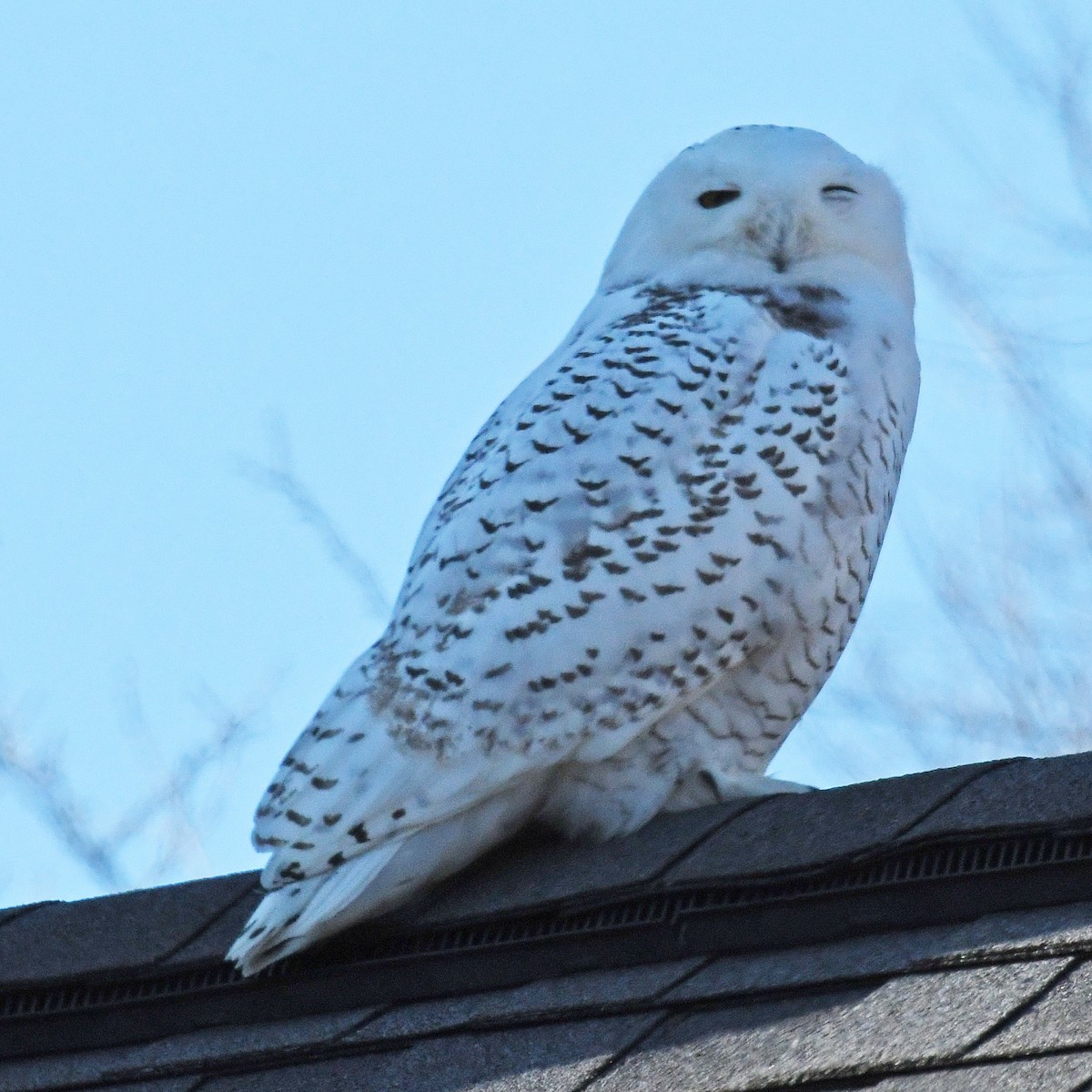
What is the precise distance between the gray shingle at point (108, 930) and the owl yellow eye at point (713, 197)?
147 cm

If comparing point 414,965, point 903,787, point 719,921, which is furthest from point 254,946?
point 903,787

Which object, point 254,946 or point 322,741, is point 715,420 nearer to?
point 322,741

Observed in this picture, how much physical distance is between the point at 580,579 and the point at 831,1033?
118cm

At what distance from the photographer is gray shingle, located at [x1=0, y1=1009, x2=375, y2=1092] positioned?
100 inches

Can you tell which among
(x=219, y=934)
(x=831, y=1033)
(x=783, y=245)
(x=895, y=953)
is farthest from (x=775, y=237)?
(x=831, y=1033)

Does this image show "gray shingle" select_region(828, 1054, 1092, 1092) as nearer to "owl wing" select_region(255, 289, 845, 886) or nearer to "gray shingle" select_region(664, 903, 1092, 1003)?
"gray shingle" select_region(664, 903, 1092, 1003)

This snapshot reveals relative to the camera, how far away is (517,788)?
2.99m

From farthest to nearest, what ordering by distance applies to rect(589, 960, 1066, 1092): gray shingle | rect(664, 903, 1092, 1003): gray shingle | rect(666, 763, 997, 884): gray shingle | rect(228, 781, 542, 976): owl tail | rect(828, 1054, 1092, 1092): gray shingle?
1. rect(228, 781, 542, 976): owl tail
2. rect(666, 763, 997, 884): gray shingle
3. rect(664, 903, 1092, 1003): gray shingle
4. rect(589, 960, 1066, 1092): gray shingle
5. rect(828, 1054, 1092, 1092): gray shingle

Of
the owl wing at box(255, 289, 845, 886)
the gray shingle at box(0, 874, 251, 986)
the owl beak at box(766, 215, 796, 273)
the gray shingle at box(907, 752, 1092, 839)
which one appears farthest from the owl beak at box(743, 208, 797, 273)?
the gray shingle at box(907, 752, 1092, 839)

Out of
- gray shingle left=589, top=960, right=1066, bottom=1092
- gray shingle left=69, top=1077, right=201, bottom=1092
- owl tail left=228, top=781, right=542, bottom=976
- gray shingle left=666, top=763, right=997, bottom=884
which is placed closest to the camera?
gray shingle left=589, top=960, right=1066, bottom=1092

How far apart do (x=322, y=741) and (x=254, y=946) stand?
38 cm

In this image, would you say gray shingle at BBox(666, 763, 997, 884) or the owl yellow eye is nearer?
gray shingle at BBox(666, 763, 997, 884)

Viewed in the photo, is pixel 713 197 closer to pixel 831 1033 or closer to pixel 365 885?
pixel 365 885

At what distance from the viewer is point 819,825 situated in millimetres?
2408
